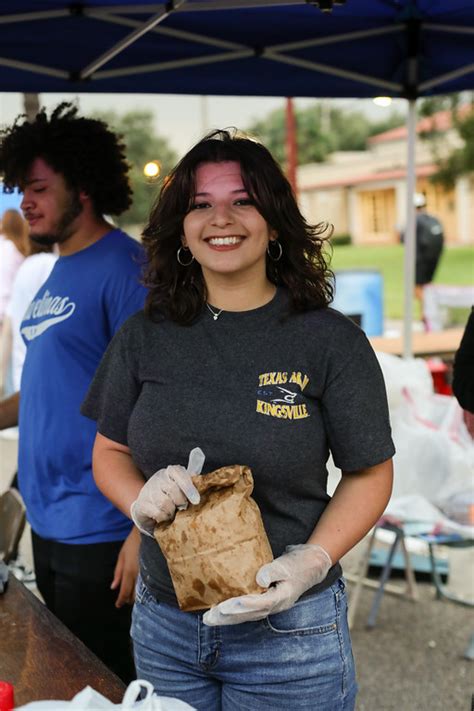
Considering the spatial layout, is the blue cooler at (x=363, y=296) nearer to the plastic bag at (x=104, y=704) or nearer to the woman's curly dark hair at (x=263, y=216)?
the woman's curly dark hair at (x=263, y=216)

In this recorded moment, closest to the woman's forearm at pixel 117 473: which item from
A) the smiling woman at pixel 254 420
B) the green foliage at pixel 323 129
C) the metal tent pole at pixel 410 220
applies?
the smiling woman at pixel 254 420

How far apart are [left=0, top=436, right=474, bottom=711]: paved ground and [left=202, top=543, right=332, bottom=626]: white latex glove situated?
1992mm

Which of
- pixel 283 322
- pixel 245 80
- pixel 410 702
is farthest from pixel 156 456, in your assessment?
pixel 245 80

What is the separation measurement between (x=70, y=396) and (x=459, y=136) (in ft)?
62.4

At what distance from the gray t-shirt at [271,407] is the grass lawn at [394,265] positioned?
18.0m

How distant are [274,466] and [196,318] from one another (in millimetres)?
349

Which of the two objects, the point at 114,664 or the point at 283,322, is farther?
the point at 114,664

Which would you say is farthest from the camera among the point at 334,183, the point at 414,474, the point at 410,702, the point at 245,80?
the point at 334,183

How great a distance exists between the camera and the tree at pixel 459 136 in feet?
62.5

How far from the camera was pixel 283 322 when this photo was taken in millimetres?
1748

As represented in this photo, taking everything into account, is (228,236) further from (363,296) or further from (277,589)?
(363,296)

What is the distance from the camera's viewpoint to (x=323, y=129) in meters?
38.3

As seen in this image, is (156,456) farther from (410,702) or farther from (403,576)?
(403,576)

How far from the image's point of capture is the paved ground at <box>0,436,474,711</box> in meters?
3.40
